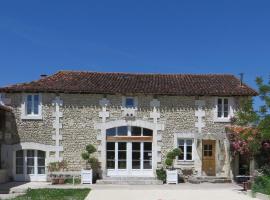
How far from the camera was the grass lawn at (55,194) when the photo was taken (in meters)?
16.4

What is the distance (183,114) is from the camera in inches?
931

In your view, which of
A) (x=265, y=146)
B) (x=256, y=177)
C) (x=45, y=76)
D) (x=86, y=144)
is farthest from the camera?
(x=45, y=76)

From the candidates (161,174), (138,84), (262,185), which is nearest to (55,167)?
(161,174)

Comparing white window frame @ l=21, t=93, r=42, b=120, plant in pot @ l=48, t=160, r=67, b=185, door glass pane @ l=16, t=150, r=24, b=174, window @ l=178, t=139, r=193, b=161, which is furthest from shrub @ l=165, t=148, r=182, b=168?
door glass pane @ l=16, t=150, r=24, b=174

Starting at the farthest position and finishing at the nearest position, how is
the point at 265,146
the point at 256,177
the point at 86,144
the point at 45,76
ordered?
the point at 45,76 < the point at 86,144 < the point at 265,146 < the point at 256,177

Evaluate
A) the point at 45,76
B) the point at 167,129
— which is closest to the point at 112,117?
the point at 167,129

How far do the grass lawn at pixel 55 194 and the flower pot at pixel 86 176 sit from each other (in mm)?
3052

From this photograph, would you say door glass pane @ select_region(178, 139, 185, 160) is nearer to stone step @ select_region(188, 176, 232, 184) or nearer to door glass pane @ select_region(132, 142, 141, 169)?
stone step @ select_region(188, 176, 232, 184)

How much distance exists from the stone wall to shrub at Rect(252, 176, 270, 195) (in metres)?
5.87

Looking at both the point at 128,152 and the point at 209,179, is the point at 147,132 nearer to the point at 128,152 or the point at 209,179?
the point at 128,152

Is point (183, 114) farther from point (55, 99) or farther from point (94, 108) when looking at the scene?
point (55, 99)

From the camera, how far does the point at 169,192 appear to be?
1855 centimetres

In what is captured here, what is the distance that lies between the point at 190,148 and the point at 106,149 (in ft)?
13.8

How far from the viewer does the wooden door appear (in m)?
23.7
